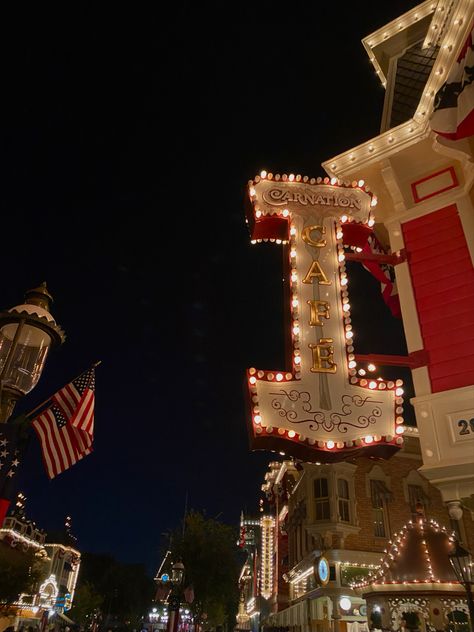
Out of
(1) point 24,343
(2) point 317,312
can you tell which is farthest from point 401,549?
(1) point 24,343

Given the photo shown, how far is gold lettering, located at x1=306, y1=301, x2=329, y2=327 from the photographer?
827 centimetres

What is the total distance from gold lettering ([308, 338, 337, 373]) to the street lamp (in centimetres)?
A: 405

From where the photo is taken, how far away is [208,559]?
36594mm

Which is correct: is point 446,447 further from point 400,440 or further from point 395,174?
point 395,174

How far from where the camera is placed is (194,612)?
3738 centimetres

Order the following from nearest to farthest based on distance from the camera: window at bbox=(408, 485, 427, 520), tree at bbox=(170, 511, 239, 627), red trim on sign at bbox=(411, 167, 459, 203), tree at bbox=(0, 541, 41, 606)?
red trim on sign at bbox=(411, 167, 459, 203), window at bbox=(408, 485, 427, 520), tree at bbox=(0, 541, 41, 606), tree at bbox=(170, 511, 239, 627)

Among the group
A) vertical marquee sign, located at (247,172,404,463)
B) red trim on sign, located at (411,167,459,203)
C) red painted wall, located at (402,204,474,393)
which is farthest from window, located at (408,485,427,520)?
red trim on sign, located at (411,167,459,203)

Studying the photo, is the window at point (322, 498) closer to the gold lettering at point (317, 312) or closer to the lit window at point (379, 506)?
the lit window at point (379, 506)

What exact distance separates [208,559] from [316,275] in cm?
3403

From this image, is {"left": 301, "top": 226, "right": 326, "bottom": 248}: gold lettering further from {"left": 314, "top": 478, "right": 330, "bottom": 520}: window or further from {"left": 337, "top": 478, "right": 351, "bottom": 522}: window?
{"left": 314, "top": 478, "right": 330, "bottom": 520}: window

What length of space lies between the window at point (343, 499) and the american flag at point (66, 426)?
629 inches

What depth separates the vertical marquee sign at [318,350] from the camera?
698 cm

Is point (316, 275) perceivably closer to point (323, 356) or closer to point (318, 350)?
point (318, 350)

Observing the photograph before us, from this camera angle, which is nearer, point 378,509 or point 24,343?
point 24,343
